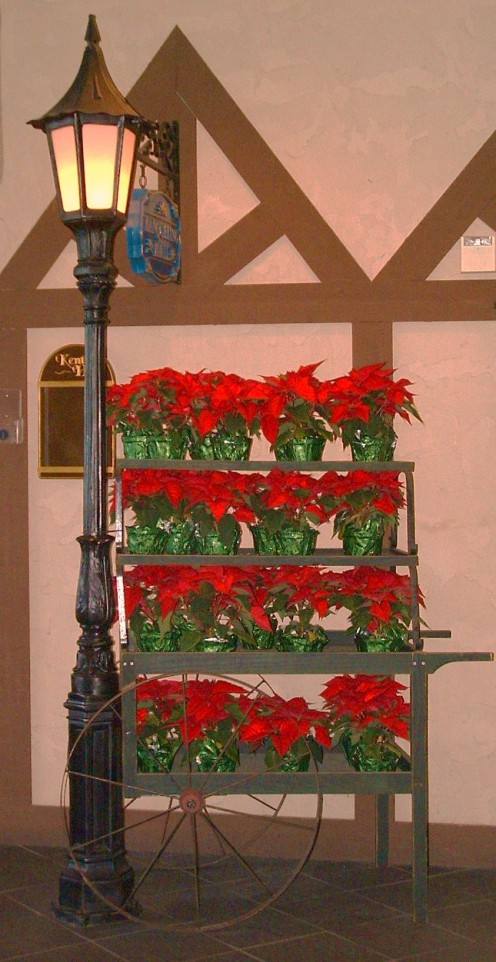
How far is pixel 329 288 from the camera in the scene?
4.43 metres

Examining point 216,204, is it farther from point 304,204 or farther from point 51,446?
point 51,446

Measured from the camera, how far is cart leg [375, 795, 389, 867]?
14.0ft

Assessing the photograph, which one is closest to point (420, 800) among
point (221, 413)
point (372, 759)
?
point (372, 759)

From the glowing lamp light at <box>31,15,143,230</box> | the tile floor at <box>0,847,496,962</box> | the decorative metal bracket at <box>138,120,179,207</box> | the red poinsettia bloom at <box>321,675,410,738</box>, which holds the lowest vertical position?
the tile floor at <box>0,847,496,962</box>

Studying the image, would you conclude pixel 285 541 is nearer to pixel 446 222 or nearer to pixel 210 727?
pixel 210 727

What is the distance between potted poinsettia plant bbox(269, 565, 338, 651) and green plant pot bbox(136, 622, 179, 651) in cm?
37

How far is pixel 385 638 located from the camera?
369 cm

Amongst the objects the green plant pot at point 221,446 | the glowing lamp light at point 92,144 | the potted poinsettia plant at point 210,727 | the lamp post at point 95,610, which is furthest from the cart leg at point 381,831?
the glowing lamp light at point 92,144

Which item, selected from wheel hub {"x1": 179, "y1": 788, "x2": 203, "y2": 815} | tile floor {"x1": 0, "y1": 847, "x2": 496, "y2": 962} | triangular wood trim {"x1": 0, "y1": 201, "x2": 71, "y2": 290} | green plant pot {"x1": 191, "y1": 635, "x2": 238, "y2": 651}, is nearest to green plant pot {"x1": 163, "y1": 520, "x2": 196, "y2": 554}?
green plant pot {"x1": 191, "y1": 635, "x2": 238, "y2": 651}

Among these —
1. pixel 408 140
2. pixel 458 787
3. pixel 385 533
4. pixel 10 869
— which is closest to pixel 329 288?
pixel 408 140

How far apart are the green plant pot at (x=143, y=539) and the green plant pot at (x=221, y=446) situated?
0.30 metres

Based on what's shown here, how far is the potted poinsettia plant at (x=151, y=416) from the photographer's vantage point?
143 inches

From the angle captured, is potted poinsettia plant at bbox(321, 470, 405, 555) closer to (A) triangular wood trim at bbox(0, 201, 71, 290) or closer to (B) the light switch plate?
(B) the light switch plate

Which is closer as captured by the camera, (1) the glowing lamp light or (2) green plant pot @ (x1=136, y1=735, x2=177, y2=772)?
(1) the glowing lamp light
